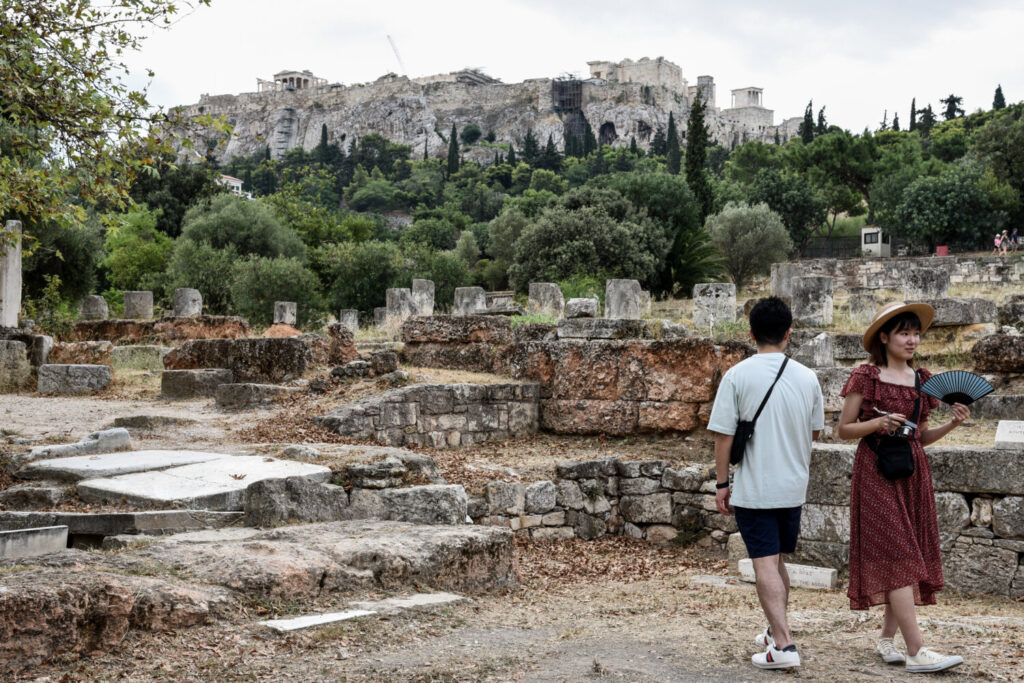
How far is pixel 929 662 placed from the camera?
145 inches

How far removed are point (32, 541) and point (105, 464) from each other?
210cm

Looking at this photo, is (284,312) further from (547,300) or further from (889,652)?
(889,652)

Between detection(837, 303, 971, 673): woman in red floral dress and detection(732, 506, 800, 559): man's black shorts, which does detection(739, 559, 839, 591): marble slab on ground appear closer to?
detection(837, 303, 971, 673): woman in red floral dress

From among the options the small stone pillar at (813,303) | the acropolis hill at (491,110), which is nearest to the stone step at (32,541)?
the small stone pillar at (813,303)

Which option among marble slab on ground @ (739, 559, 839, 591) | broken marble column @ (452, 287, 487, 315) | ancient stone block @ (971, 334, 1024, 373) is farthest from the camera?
broken marble column @ (452, 287, 487, 315)

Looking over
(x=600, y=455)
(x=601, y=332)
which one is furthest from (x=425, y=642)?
(x=601, y=332)

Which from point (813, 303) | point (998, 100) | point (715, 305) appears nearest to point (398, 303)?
point (715, 305)

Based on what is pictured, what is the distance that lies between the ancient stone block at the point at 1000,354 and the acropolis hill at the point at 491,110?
123m

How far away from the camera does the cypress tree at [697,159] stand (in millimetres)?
45156

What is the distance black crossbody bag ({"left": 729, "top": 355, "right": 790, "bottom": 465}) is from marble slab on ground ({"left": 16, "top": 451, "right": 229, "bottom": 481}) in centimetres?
482

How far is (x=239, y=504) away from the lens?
6.43 meters

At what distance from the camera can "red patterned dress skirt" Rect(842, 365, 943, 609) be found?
3.96 m

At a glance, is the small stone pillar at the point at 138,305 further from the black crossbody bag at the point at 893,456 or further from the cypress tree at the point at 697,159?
the cypress tree at the point at 697,159

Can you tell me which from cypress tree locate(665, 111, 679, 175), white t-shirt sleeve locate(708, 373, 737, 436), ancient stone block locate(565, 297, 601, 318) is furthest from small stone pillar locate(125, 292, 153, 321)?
cypress tree locate(665, 111, 679, 175)
